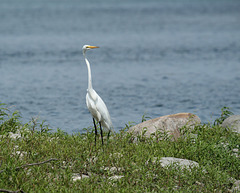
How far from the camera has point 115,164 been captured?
22.6 ft

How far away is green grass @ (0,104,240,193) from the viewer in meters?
6.04

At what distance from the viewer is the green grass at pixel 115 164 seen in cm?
604

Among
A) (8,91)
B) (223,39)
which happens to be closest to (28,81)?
(8,91)

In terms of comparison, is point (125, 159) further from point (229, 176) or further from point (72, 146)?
point (229, 176)

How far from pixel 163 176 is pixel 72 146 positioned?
1822 mm

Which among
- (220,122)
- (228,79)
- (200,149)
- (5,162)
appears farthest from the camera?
(228,79)

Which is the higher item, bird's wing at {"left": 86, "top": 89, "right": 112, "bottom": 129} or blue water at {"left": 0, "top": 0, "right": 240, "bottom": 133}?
bird's wing at {"left": 86, "top": 89, "right": 112, "bottom": 129}

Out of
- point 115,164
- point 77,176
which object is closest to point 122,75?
point 115,164

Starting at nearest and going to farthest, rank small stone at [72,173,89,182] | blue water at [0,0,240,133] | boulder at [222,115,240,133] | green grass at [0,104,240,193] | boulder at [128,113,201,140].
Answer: green grass at [0,104,240,193], small stone at [72,173,89,182], boulder at [128,113,201,140], boulder at [222,115,240,133], blue water at [0,0,240,133]

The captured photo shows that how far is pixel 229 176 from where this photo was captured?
264 inches

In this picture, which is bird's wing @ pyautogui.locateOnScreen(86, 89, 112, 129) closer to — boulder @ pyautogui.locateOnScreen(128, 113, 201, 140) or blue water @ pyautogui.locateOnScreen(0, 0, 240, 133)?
boulder @ pyautogui.locateOnScreen(128, 113, 201, 140)

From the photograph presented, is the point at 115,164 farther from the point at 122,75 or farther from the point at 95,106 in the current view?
the point at 122,75

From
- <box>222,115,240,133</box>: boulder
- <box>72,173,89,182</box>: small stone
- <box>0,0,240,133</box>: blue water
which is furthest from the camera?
<box>0,0,240,133</box>: blue water

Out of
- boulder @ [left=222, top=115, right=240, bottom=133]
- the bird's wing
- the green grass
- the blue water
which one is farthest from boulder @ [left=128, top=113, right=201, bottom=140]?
the blue water
